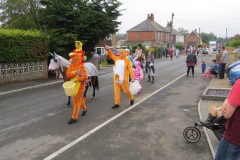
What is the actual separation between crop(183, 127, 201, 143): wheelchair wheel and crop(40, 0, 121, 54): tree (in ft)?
45.1

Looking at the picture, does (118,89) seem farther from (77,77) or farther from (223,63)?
(223,63)

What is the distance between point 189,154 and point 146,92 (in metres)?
7.56

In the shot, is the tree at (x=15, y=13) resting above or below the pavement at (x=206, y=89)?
above

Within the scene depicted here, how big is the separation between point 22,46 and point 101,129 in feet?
35.2

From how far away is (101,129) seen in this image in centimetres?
773

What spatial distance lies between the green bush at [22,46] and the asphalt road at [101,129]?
4341mm

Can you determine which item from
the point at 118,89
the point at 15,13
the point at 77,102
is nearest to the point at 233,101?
the point at 77,102

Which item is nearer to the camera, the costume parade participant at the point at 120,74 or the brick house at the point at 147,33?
the costume parade participant at the point at 120,74

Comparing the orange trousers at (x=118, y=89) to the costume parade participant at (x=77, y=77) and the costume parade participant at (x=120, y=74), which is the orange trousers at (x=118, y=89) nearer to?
the costume parade participant at (x=120, y=74)

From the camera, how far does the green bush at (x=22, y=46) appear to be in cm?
1586

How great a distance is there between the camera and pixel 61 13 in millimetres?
20031

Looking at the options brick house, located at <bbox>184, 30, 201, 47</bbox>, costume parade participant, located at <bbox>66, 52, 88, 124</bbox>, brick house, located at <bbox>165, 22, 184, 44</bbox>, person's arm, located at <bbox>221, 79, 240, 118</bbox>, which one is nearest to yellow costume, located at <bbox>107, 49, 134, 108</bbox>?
costume parade participant, located at <bbox>66, 52, 88, 124</bbox>

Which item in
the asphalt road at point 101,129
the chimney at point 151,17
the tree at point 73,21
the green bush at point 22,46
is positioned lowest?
the asphalt road at point 101,129

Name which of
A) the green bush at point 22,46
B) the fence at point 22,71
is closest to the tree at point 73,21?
the green bush at point 22,46
